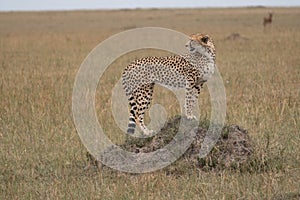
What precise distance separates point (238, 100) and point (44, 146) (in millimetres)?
3978

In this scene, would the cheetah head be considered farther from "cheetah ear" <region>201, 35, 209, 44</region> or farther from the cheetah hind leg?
the cheetah hind leg

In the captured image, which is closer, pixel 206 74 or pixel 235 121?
pixel 206 74

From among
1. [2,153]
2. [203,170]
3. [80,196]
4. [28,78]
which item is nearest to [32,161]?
[2,153]

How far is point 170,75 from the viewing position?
611cm

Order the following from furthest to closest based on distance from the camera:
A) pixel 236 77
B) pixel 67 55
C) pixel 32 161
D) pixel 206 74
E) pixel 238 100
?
pixel 67 55 → pixel 236 77 → pixel 238 100 → pixel 32 161 → pixel 206 74

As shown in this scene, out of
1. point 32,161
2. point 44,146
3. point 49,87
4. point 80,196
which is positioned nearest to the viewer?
point 80,196

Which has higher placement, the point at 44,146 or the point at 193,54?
the point at 193,54

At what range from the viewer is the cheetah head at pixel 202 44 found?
19.3 ft

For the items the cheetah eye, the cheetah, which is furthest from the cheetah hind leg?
the cheetah eye

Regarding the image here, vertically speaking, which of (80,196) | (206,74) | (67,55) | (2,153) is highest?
(67,55)


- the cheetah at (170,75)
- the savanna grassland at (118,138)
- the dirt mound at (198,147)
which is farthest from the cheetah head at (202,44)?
the savanna grassland at (118,138)

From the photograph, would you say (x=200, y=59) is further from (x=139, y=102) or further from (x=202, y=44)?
(x=139, y=102)

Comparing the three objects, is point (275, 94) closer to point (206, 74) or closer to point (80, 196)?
point (206, 74)

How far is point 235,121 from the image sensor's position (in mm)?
8141
